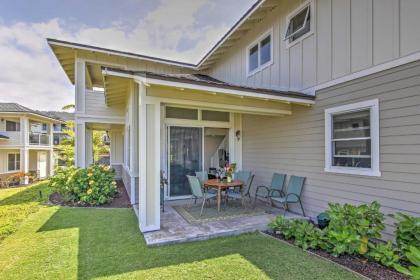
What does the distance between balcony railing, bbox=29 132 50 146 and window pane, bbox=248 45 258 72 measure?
2039 cm

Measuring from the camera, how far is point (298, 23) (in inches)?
258

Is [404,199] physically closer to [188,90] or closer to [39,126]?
[188,90]

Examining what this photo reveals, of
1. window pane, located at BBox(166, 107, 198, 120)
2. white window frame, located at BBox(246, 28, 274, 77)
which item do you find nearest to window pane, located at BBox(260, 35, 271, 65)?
white window frame, located at BBox(246, 28, 274, 77)

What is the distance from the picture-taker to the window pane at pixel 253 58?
8422mm

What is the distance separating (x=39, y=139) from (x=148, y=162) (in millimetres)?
21536

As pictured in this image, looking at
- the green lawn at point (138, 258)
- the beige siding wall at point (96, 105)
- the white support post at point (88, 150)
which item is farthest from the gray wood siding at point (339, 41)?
the white support post at point (88, 150)


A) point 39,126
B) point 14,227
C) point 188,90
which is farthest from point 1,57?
point 188,90

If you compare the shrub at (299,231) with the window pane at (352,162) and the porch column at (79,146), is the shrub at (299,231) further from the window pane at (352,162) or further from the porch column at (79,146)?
the porch column at (79,146)

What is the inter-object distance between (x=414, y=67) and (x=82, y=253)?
21.3 feet

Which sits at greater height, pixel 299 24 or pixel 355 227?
pixel 299 24

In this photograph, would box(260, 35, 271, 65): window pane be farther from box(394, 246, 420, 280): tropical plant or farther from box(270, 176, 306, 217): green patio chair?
box(394, 246, 420, 280): tropical plant

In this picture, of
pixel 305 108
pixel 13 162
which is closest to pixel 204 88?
pixel 305 108

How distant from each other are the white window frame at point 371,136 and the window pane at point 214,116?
413cm

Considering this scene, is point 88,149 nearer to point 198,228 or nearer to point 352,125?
point 198,228
